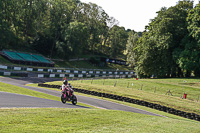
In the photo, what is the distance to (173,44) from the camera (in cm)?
5403

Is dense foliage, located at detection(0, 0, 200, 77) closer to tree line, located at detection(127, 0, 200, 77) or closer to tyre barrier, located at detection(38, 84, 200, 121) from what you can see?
tree line, located at detection(127, 0, 200, 77)

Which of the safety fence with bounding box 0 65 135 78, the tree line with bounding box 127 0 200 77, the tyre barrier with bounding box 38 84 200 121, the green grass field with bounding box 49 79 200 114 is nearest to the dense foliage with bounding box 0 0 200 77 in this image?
the tree line with bounding box 127 0 200 77

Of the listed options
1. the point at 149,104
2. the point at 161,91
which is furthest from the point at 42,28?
the point at 149,104

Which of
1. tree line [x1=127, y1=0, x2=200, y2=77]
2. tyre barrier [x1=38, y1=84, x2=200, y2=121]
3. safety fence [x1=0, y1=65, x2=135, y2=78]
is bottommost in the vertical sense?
tyre barrier [x1=38, y1=84, x2=200, y2=121]

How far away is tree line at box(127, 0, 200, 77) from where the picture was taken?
4925cm

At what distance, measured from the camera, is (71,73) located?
57.9 metres

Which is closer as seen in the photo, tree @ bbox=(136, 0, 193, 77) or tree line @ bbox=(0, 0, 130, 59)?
tree @ bbox=(136, 0, 193, 77)

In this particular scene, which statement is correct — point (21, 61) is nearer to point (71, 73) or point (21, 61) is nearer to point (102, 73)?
point (71, 73)

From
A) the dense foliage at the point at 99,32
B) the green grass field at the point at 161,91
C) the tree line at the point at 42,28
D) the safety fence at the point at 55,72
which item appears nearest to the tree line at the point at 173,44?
the dense foliage at the point at 99,32

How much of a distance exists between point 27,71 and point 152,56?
110ft

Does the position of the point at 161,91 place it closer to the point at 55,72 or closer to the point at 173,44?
the point at 173,44

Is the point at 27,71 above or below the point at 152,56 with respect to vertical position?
below

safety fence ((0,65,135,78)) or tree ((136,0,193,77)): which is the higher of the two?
tree ((136,0,193,77))

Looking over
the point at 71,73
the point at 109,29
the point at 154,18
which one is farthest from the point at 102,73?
the point at 109,29
